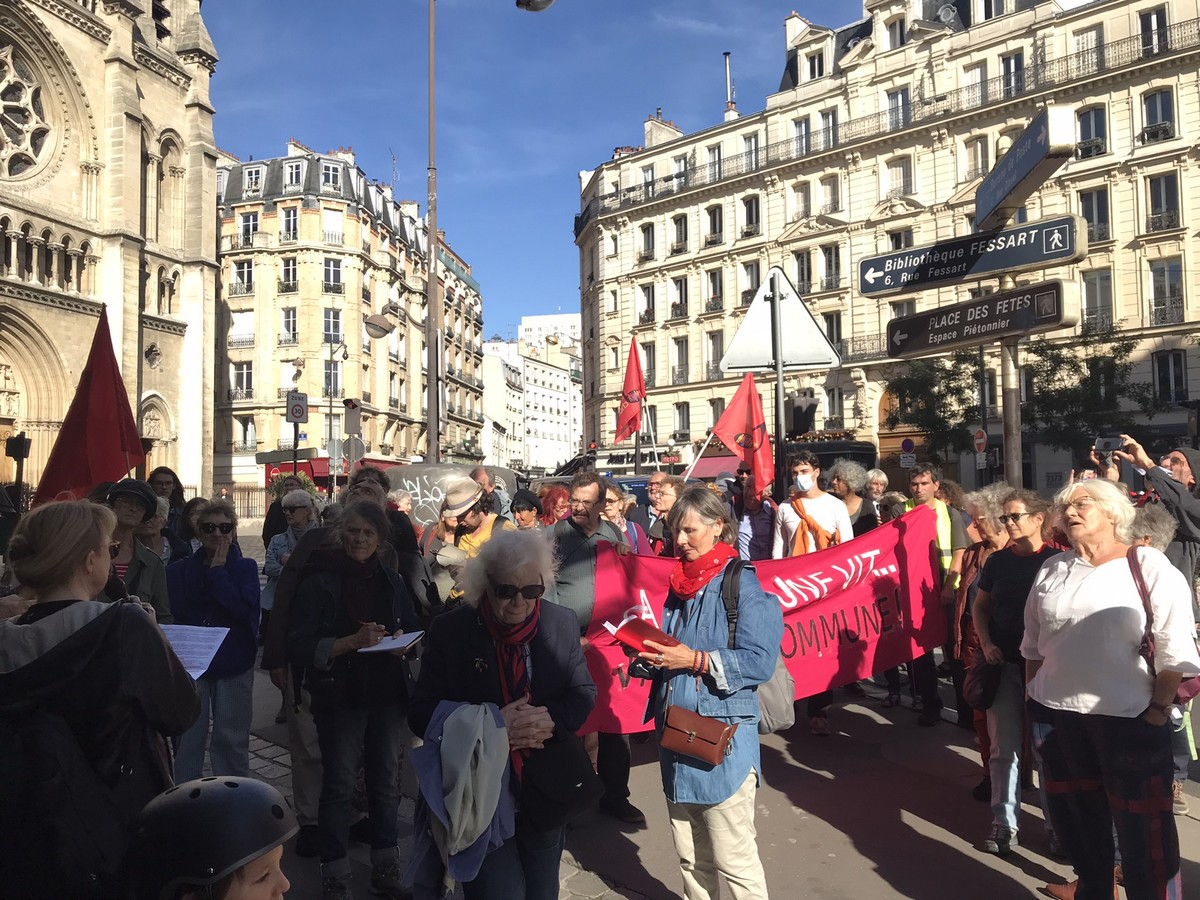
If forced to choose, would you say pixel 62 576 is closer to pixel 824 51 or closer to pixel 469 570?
pixel 469 570

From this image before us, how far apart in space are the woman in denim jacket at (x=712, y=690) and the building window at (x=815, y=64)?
1695 inches

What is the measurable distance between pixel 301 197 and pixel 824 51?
2936 cm

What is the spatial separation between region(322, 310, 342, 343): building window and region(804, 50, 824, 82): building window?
28.3m

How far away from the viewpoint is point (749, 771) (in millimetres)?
3195

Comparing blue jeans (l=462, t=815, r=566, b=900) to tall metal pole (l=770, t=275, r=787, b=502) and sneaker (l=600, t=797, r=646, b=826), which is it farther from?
tall metal pole (l=770, t=275, r=787, b=502)

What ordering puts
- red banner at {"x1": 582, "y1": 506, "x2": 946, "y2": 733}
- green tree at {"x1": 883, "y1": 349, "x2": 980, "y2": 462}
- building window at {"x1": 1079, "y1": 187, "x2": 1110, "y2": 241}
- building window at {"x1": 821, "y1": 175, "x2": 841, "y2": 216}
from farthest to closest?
building window at {"x1": 821, "y1": 175, "x2": 841, "y2": 216} < building window at {"x1": 1079, "y1": 187, "x2": 1110, "y2": 241} < green tree at {"x1": 883, "y1": 349, "x2": 980, "y2": 462} < red banner at {"x1": 582, "y1": 506, "x2": 946, "y2": 733}

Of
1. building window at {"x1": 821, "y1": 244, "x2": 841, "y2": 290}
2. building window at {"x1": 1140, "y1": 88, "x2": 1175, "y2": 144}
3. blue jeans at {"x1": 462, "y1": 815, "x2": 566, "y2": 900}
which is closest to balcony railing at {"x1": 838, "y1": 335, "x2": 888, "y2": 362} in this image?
building window at {"x1": 821, "y1": 244, "x2": 841, "y2": 290}

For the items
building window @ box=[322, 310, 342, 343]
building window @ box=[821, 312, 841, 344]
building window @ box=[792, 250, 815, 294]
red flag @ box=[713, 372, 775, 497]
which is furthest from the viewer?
building window @ box=[322, 310, 342, 343]

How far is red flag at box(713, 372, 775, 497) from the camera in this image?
8.84m

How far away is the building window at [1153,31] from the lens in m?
31.5

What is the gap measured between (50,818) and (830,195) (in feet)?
136

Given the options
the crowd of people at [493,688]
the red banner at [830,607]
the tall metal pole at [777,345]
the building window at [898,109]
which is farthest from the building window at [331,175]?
the red banner at [830,607]

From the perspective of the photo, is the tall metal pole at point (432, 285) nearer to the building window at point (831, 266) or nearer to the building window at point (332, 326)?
the building window at point (831, 266)

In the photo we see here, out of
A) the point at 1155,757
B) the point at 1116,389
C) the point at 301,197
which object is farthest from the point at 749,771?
the point at 301,197
